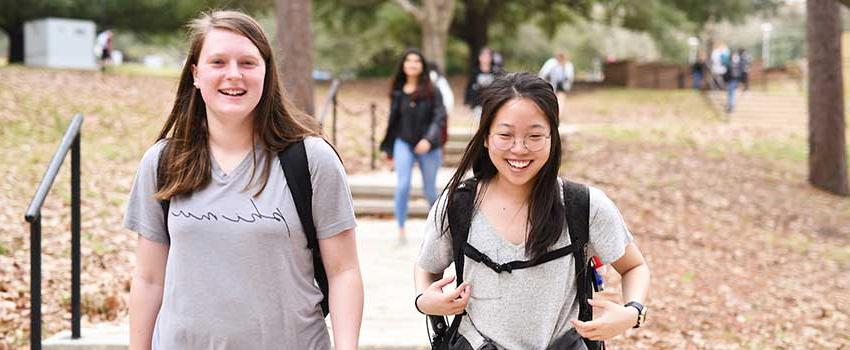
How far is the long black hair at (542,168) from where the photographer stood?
2357 millimetres

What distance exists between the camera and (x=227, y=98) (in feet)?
7.47

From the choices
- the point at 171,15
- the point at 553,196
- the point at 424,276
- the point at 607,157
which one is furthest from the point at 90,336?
the point at 171,15

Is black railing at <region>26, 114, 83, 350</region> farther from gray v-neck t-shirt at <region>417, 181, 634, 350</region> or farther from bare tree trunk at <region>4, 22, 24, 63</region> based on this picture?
bare tree trunk at <region>4, 22, 24, 63</region>

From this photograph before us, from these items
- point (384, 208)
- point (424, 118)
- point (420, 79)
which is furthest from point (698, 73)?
point (424, 118)

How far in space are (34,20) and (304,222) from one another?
2544cm

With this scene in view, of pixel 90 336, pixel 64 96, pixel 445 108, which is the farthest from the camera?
pixel 64 96

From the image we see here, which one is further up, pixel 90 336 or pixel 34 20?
pixel 34 20

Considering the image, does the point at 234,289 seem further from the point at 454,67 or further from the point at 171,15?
the point at 454,67

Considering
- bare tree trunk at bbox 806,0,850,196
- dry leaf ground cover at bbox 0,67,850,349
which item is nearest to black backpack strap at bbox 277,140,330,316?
dry leaf ground cover at bbox 0,67,850,349

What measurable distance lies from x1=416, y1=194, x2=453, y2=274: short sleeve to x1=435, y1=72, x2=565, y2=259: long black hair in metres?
0.02

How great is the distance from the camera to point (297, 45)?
41.4ft

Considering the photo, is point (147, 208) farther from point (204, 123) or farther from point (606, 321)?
point (606, 321)

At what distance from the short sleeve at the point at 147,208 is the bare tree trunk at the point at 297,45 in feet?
33.5

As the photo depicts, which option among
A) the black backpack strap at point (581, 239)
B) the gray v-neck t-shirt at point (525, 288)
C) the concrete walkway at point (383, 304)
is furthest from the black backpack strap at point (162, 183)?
the concrete walkway at point (383, 304)
